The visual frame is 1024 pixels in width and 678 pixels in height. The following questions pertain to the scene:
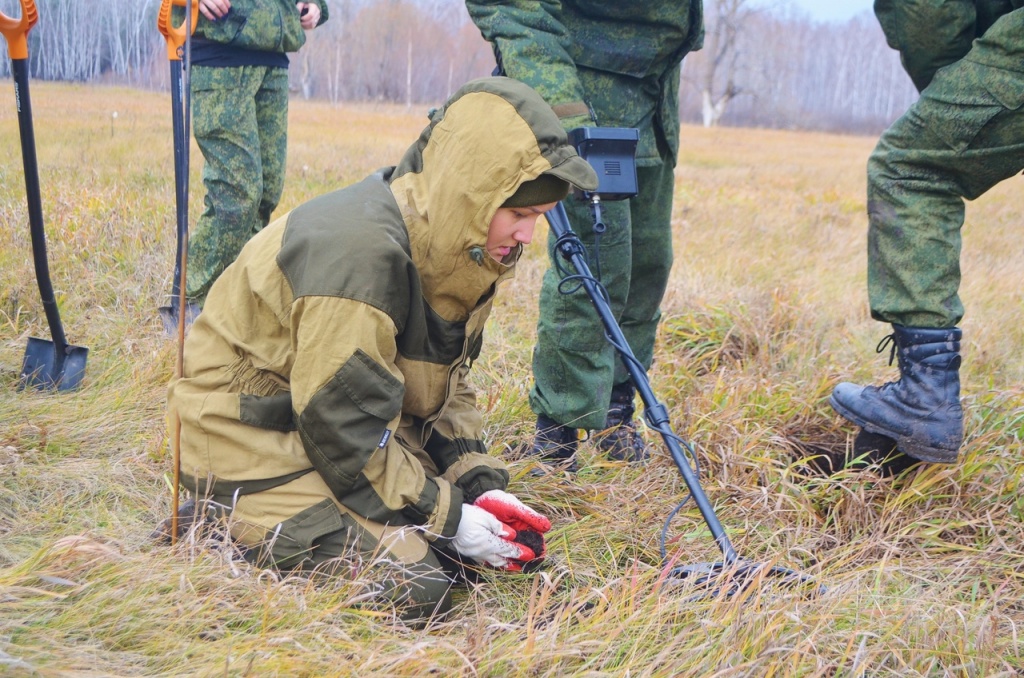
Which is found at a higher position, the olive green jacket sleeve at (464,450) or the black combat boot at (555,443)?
the olive green jacket sleeve at (464,450)

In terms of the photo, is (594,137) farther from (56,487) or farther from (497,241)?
(56,487)

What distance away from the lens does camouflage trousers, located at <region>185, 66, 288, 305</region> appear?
3979 mm

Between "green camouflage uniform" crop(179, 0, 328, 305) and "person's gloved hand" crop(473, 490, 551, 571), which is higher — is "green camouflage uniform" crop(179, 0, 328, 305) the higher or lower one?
the higher one

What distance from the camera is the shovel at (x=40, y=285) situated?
3314 mm

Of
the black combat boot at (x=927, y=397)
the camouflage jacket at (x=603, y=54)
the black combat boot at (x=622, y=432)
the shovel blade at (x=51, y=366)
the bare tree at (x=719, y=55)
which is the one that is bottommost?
the black combat boot at (x=622, y=432)

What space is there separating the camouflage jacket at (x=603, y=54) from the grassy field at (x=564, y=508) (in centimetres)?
110

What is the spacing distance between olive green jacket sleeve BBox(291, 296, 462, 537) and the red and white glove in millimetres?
184

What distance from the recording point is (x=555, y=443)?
309 cm

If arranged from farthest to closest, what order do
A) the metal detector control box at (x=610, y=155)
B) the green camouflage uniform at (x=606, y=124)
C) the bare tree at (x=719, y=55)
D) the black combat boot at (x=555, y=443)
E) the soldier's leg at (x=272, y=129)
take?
the bare tree at (x=719, y=55), the soldier's leg at (x=272, y=129), the black combat boot at (x=555, y=443), the green camouflage uniform at (x=606, y=124), the metal detector control box at (x=610, y=155)

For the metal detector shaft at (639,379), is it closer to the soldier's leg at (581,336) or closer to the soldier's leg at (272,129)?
the soldier's leg at (581,336)

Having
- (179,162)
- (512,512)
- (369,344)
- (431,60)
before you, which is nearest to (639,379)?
(512,512)

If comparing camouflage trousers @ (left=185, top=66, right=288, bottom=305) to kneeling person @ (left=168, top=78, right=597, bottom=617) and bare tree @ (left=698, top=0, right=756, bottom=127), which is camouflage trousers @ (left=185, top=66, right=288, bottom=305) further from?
bare tree @ (left=698, top=0, right=756, bottom=127)

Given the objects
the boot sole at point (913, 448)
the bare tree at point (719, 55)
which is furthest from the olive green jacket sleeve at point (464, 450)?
the bare tree at point (719, 55)

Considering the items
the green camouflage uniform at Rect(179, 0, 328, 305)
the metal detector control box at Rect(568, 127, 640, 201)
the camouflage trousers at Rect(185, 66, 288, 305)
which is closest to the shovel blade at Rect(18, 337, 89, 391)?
the camouflage trousers at Rect(185, 66, 288, 305)
